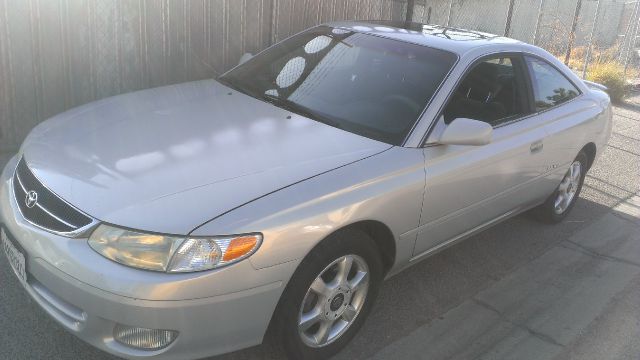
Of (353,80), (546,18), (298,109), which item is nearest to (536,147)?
(353,80)

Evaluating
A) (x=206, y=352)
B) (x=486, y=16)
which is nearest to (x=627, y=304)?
(x=206, y=352)

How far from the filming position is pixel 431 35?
171 inches

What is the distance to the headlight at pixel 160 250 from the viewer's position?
253 centimetres

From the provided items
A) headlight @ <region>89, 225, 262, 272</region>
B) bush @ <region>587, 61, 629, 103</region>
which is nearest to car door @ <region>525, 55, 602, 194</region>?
headlight @ <region>89, 225, 262, 272</region>

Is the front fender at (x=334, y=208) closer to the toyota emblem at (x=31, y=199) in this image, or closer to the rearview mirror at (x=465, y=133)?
the rearview mirror at (x=465, y=133)

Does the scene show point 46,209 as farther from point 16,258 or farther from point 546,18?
point 546,18

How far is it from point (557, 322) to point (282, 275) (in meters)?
2.04

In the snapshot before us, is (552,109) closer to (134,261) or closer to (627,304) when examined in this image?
(627,304)

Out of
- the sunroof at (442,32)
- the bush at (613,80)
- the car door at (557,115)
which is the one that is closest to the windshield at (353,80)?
the sunroof at (442,32)

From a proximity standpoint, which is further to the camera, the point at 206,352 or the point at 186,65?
the point at 186,65

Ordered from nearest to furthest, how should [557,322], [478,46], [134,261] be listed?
[134,261]
[557,322]
[478,46]

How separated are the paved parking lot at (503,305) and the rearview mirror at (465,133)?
1100mm

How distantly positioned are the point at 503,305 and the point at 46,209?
9.19 ft

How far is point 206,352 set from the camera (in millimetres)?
2682
